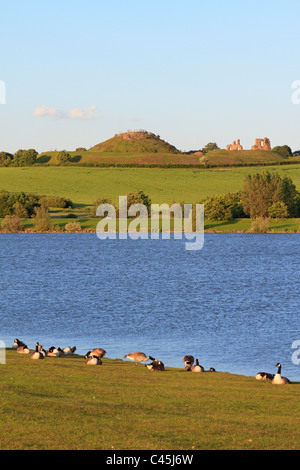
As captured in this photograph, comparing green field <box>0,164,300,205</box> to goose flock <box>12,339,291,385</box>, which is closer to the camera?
goose flock <box>12,339,291,385</box>

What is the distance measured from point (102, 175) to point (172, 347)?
550 ft

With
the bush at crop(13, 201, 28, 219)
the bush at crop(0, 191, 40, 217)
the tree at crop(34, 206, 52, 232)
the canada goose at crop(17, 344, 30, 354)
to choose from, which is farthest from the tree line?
the canada goose at crop(17, 344, 30, 354)

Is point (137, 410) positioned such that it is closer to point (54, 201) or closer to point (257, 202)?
point (257, 202)

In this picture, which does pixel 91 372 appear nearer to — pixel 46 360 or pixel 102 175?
pixel 46 360

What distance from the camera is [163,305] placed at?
47.3m

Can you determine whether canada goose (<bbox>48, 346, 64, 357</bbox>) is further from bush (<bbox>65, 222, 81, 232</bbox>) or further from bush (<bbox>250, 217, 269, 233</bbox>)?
bush (<bbox>250, 217, 269, 233</bbox>)

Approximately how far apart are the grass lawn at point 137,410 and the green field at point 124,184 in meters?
131

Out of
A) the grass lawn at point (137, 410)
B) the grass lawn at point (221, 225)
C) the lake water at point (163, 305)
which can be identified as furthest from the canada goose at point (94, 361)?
the grass lawn at point (221, 225)

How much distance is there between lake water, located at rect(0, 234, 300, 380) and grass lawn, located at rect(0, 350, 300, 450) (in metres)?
5.65

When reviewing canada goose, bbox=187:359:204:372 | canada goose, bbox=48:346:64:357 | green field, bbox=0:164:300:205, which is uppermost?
green field, bbox=0:164:300:205

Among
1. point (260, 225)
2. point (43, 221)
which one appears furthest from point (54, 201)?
point (260, 225)

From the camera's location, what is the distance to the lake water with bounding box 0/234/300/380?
3055cm

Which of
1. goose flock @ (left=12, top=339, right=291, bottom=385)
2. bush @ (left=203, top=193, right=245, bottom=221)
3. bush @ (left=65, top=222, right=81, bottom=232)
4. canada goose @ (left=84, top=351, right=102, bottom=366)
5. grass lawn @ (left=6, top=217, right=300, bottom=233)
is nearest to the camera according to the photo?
goose flock @ (left=12, top=339, right=291, bottom=385)

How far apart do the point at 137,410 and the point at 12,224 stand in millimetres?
120002
